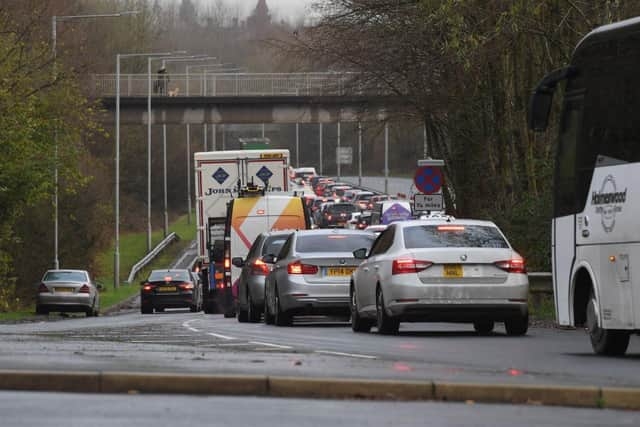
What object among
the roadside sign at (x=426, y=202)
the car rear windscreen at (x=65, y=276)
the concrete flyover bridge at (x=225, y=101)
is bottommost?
the car rear windscreen at (x=65, y=276)

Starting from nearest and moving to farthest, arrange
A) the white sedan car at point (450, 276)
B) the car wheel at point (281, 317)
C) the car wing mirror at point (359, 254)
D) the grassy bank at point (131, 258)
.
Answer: the white sedan car at point (450, 276)
the car wing mirror at point (359, 254)
the car wheel at point (281, 317)
the grassy bank at point (131, 258)

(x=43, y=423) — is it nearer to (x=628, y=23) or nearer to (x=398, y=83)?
(x=628, y=23)

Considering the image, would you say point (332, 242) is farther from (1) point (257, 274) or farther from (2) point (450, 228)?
(2) point (450, 228)

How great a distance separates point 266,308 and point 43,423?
748 inches

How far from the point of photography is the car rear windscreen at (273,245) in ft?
102

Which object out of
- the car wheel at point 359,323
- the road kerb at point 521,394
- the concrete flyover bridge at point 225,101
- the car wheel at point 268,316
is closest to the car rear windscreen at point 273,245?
the car wheel at point 268,316

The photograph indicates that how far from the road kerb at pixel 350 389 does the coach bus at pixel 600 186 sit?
505cm

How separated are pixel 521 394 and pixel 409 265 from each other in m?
10.3

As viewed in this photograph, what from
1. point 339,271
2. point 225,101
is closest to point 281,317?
point 339,271

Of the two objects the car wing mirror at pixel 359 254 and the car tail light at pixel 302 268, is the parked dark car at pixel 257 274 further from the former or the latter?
the car wing mirror at pixel 359 254

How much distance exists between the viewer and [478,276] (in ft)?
71.2

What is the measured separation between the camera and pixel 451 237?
867 inches

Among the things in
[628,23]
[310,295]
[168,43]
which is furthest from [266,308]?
[168,43]

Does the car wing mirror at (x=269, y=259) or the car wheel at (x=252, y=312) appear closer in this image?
the car wing mirror at (x=269, y=259)
